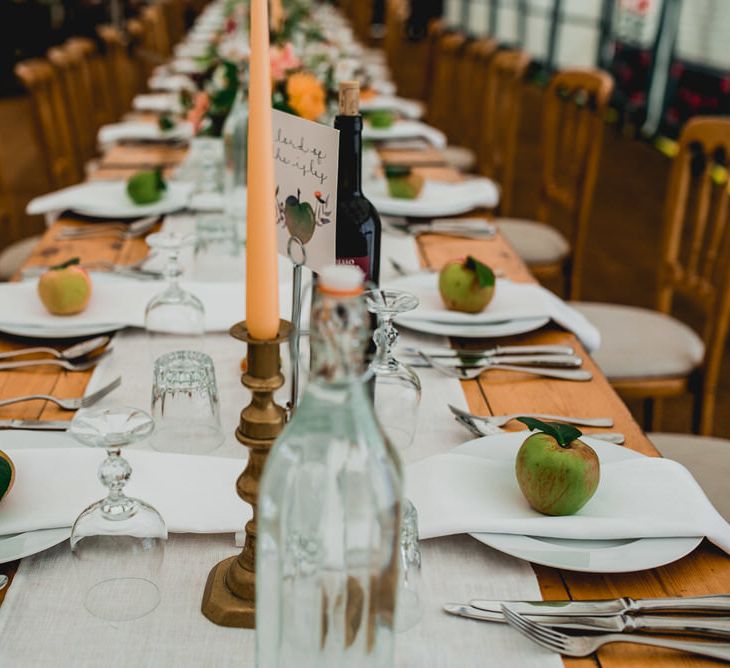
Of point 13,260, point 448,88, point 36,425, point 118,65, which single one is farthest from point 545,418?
point 118,65

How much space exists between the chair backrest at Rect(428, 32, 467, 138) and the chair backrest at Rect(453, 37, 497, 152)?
0.12 metres

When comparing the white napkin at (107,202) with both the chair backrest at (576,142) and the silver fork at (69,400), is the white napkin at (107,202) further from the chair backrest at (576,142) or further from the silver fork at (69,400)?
the chair backrest at (576,142)

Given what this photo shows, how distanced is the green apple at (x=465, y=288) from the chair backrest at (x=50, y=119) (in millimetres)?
2059

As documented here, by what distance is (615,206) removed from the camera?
530 centimetres

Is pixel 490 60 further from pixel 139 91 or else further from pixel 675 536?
pixel 675 536

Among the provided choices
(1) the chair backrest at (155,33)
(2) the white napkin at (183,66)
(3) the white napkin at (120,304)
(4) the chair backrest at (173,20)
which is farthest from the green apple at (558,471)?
(4) the chair backrest at (173,20)

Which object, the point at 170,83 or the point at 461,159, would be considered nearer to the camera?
the point at 170,83

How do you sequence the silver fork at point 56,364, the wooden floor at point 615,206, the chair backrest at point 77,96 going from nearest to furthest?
the silver fork at point 56,364 < the chair backrest at point 77,96 < the wooden floor at point 615,206

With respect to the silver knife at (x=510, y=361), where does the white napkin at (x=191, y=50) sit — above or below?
below

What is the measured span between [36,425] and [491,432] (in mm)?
537

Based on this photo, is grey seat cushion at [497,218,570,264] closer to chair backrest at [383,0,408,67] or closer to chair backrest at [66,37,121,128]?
chair backrest at [66,37,121,128]

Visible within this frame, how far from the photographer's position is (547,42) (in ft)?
29.8

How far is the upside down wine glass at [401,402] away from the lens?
0.79 meters

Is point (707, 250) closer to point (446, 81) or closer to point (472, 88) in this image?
point (472, 88)
